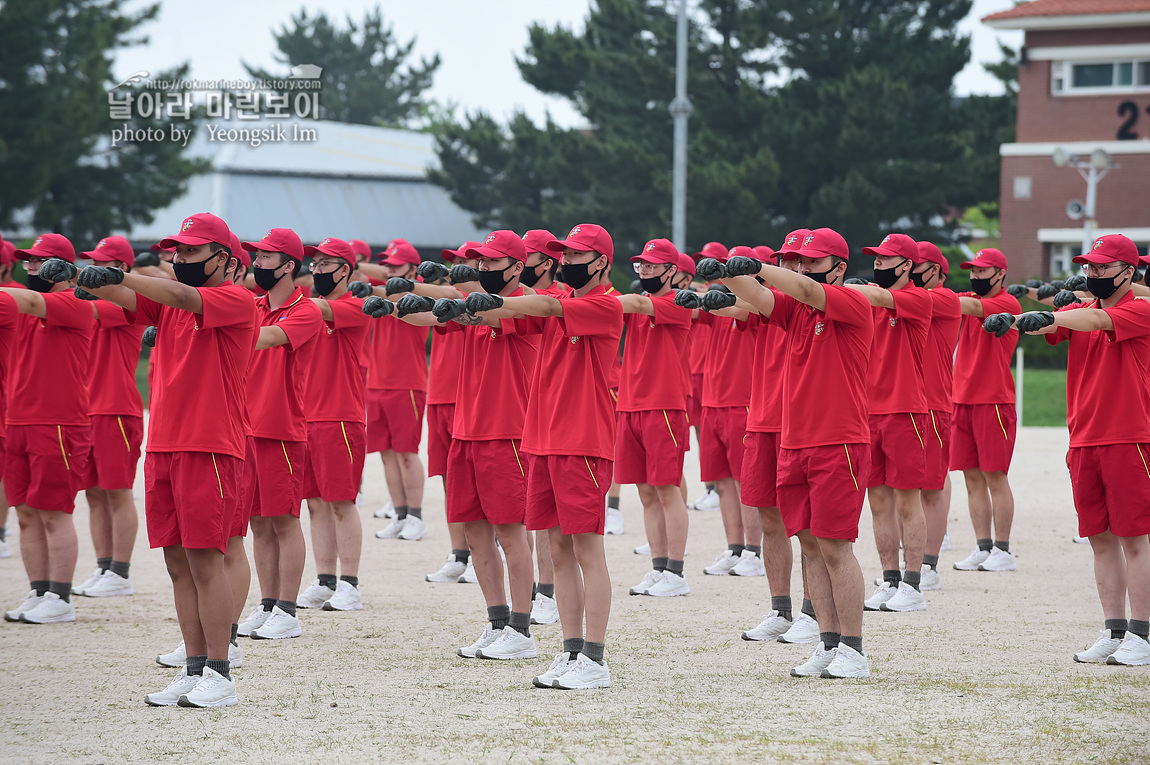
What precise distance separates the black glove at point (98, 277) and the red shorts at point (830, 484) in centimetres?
337

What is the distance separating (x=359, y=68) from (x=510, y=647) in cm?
5962

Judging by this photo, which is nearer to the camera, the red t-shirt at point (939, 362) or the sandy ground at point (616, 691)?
the sandy ground at point (616, 691)

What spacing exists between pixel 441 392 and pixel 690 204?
2137 cm

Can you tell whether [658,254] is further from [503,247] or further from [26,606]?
[26,606]

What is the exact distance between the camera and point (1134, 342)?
723 cm

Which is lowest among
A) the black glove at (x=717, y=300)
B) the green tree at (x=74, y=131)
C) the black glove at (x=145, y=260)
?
the black glove at (x=717, y=300)

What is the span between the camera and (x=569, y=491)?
21.6 ft

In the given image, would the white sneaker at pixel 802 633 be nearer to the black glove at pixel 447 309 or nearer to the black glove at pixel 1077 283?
the black glove at pixel 1077 283

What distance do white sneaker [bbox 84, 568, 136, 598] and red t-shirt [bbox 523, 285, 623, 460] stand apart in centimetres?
389

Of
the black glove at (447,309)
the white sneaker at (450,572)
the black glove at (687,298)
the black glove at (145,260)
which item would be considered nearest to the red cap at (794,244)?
the black glove at (687,298)

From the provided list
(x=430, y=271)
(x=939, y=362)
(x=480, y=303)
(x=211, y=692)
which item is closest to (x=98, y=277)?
(x=480, y=303)

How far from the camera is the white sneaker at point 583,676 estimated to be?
21.2 ft

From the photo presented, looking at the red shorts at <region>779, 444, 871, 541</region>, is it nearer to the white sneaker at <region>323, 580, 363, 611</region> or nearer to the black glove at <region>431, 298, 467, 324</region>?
the black glove at <region>431, 298, 467, 324</region>

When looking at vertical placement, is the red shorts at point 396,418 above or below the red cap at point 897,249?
below
